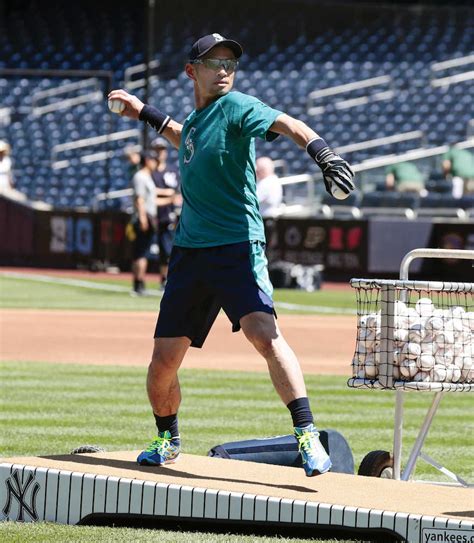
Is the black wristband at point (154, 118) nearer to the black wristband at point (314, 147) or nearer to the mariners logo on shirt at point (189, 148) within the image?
the mariners logo on shirt at point (189, 148)

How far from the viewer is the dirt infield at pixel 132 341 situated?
13.5 meters

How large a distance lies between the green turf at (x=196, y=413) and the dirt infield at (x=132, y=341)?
2.52 ft

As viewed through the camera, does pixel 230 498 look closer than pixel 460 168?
Yes

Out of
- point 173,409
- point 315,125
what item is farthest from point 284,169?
point 173,409

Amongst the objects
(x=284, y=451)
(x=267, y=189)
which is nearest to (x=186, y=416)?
(x=284, y=451)

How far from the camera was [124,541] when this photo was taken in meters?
5.25

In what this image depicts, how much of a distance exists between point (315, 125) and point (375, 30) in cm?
433

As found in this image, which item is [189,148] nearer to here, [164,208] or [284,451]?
[284,451]

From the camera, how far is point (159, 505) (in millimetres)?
5457

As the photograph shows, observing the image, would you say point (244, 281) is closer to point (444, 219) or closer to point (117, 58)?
point (444, 219)

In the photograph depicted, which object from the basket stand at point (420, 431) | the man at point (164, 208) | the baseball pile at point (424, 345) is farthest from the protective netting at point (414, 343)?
the man at point (164, 208)

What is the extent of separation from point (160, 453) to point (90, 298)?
15.7 m

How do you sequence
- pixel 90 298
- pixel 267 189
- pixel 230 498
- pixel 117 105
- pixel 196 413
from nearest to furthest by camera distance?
pixel 230 498 → pixel 117 105 → pixel 196 413 → pixel 267 189 → pixel 90 298

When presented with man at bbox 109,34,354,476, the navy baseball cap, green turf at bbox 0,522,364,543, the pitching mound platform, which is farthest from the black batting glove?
green turf at bbox 0,522,364,543
